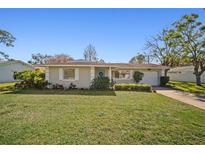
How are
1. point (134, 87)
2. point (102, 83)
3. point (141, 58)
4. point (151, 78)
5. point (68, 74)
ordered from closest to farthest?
point (102, 83) → point (134, 87) → point (68, 74) → point (151, 78) → point (141, 58)

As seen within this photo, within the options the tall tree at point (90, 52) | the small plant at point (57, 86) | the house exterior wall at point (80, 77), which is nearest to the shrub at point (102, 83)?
the house exterior wall at point (80, 77)

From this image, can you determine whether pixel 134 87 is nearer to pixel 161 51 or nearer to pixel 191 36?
pixel 191 36

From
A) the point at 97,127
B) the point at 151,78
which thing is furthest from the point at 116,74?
the point at 97,127

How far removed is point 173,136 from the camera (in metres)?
4.72

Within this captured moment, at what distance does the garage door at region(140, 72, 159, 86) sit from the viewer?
73.3 ft

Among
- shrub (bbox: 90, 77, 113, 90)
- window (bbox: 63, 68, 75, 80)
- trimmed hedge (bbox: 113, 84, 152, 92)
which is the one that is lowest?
trimmed hedge (bbox: 113, 84, 152, 92)

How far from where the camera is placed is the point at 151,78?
73.8ft

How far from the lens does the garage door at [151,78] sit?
2234cm

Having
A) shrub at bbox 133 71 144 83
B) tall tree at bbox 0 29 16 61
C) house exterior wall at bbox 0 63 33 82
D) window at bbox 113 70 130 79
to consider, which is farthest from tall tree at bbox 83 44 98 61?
shrub at bbox 133 71 144 83

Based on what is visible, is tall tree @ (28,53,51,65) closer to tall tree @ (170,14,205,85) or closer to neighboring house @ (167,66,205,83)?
neighboring house @ (167,66,205,83)

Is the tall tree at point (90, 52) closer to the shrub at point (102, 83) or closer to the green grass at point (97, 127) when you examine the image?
the shrub at point (102, 83)
